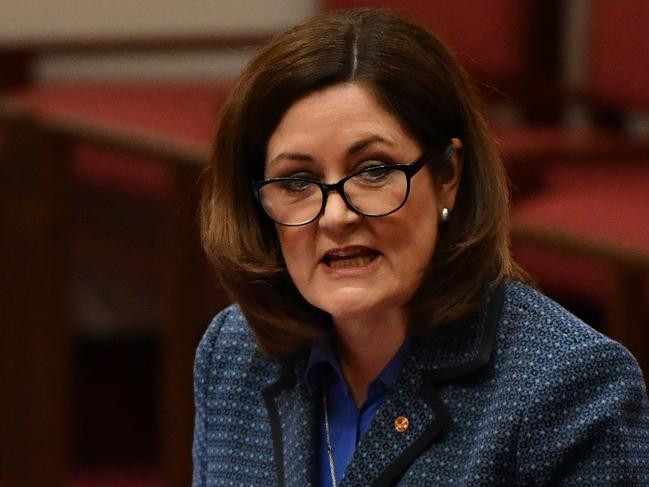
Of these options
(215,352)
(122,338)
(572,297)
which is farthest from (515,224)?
(122,338)

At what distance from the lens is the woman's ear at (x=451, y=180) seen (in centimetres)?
112

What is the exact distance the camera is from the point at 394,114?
1.08 meters

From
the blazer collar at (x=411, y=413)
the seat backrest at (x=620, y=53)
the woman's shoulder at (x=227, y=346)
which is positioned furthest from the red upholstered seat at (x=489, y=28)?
the blazer collar at (x=411, y=413)

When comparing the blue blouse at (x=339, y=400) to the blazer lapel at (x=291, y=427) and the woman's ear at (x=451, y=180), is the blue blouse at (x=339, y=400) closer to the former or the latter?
the blazer lapel at (x=291, y=427)

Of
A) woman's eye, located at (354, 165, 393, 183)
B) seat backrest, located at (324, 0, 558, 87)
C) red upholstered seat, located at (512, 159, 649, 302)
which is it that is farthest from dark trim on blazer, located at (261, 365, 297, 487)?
seat backrest, located at (324, 0, 558, 87)

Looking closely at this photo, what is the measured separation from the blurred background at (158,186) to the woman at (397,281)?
1.88ft

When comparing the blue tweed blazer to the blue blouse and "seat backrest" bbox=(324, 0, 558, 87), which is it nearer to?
the blue blouse

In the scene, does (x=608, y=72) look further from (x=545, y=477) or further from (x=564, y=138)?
(x=545, y=477)

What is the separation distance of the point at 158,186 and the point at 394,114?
5.67 ft

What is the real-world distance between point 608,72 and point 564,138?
0.17m

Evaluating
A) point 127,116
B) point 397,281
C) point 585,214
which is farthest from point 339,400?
point 127,116

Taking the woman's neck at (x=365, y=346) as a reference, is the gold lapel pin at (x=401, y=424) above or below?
below

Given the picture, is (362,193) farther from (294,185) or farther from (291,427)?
(291,427)

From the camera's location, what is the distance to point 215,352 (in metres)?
1.27
